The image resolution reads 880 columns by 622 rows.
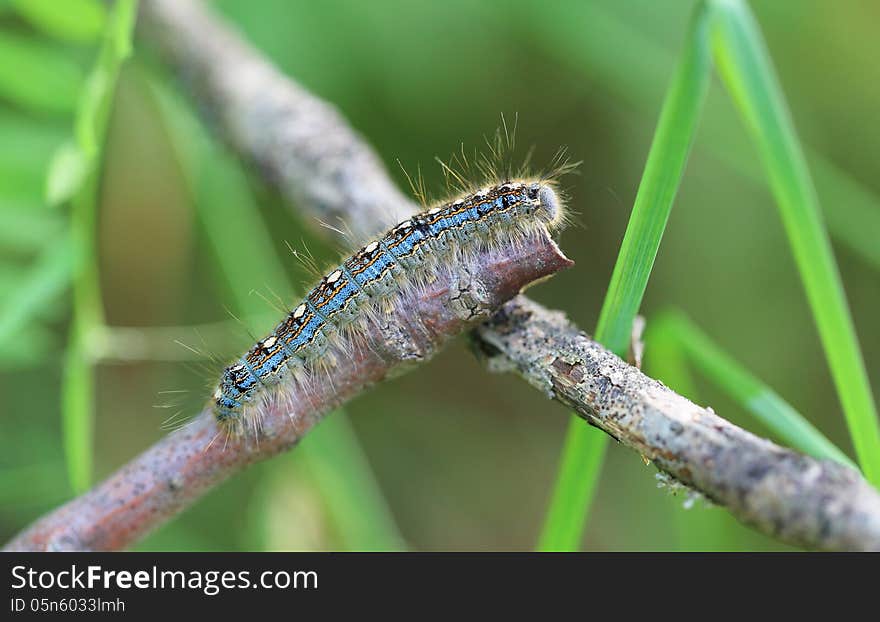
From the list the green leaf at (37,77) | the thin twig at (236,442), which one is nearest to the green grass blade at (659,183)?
the thin twig at (236,442)

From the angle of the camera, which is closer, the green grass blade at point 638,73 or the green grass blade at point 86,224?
the green grass blade at point 86,224

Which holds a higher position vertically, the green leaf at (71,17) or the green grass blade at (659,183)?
the green leaf at (71,17)

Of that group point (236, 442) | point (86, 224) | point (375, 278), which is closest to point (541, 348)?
point (375, 278)

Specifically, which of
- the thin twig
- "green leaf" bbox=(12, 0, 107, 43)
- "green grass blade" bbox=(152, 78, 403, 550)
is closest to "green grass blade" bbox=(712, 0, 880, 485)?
the thin twig

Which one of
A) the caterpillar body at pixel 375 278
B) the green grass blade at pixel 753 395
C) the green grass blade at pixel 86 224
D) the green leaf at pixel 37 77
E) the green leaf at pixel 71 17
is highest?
the green leaf at pixel 37 77

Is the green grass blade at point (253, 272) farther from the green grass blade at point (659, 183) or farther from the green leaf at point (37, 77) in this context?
the green grass blade at point (659, 183)

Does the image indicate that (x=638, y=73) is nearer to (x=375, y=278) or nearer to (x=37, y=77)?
(x=375, y=278)

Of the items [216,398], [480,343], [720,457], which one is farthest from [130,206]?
[720,457]
